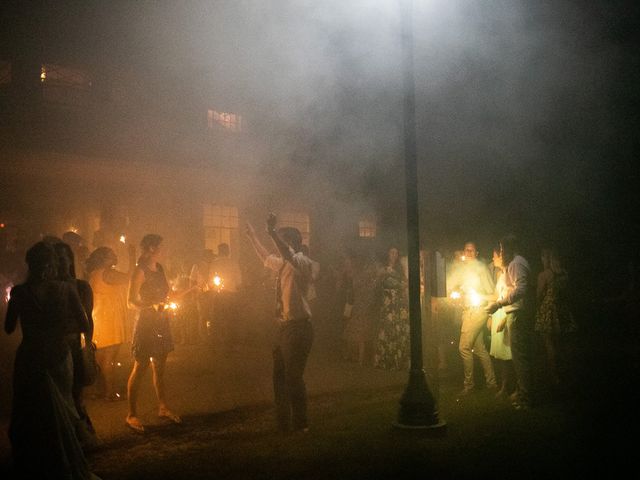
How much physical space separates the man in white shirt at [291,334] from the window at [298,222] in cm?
892

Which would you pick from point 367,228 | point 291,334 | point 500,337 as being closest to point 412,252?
point 291,334

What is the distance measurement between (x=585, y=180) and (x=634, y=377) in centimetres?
906

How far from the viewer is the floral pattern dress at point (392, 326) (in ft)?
25.7

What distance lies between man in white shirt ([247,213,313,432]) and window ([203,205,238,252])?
8386 millimetres

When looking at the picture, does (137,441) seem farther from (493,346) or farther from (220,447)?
(493,346)

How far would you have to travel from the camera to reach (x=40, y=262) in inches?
152

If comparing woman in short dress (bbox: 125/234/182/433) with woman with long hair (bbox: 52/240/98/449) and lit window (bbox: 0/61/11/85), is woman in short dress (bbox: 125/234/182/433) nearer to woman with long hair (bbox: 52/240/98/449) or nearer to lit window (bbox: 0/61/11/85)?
woman with long hair (bbox: 52/240/98/449)

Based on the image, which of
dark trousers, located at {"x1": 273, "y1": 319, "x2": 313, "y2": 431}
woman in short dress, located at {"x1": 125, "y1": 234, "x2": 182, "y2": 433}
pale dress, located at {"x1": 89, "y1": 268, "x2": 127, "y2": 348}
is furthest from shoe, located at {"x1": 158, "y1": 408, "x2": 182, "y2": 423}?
pale dress, located at {"x1": 89, "y1": 268, "x2": 127, "y2": 348}

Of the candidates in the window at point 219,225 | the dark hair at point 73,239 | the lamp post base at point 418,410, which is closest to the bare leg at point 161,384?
the lamp post base at point 418,410

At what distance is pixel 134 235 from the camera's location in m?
12.3

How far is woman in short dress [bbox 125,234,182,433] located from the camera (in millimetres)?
5027

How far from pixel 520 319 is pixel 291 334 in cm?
247

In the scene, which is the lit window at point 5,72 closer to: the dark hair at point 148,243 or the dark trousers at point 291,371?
the dark hair at point 148,243

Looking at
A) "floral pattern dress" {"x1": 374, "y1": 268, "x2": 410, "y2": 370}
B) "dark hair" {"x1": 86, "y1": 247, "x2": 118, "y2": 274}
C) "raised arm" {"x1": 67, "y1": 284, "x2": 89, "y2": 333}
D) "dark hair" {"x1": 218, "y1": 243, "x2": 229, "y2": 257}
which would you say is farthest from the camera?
"dark hair" {"x1": 218, "y1": 243, "x2": 229, "y2": 257}
